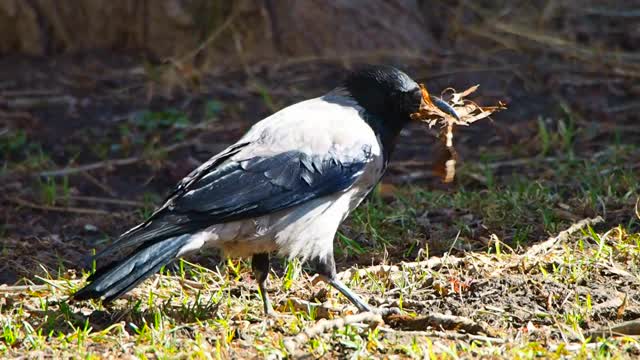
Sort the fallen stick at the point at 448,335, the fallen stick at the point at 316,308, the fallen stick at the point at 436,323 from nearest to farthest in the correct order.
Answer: the fallen stick at the point at 448,335
the fallen stick at the point at 436,323
the fallen stick at the point at 316,308

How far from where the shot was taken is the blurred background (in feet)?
26.2

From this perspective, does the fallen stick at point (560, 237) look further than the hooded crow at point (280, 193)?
Yes

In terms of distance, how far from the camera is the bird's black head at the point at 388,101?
221 inches

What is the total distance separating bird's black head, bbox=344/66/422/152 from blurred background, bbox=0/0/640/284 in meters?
1.89

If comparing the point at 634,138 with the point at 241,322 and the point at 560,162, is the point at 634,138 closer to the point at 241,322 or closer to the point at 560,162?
the point at 560,162

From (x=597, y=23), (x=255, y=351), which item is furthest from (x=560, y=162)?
(x=255, y=351)

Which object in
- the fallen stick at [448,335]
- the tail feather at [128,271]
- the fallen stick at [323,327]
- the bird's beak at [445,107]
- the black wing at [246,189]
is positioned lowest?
the fallen stick at [448,335]

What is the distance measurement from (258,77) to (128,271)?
5082mm

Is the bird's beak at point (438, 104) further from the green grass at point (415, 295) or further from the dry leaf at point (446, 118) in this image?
the green grass at point (415, 295)

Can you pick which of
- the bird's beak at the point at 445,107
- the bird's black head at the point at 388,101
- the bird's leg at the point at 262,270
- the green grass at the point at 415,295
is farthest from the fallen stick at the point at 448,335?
the bird's beak at the point at 445,107

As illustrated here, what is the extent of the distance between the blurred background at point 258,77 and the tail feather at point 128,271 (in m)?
2.76

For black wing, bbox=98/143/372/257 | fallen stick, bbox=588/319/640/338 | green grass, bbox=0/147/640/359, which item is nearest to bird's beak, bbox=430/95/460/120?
black wing, bbox=98/143/372/257

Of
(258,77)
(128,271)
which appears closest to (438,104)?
(128,271)

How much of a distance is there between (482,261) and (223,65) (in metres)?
4.68
